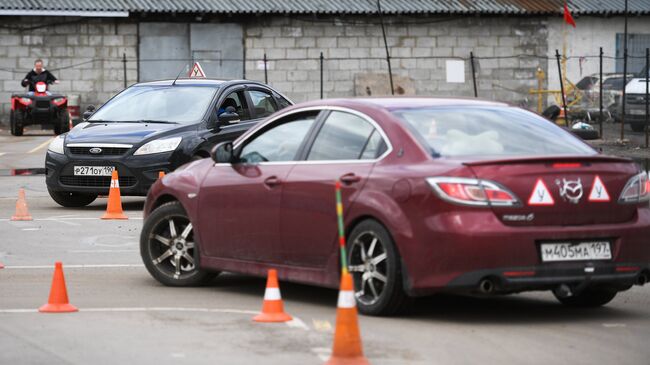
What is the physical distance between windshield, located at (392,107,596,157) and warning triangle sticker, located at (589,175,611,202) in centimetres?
40

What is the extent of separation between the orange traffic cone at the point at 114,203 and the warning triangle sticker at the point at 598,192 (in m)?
8.10

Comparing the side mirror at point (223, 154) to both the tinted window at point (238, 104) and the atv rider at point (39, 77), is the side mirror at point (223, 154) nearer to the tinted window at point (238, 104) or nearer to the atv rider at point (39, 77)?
the tinted window at point (238, 104)

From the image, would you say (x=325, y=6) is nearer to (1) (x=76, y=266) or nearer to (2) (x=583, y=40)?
(2) (x=583, y=40)

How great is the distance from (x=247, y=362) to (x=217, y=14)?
3405 centimetres

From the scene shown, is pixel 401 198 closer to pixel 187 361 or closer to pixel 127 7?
pixel 187 361

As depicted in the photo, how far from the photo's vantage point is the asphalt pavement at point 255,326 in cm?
776

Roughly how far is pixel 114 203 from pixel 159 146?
136 cm

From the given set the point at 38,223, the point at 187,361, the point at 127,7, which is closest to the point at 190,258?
the point at 187,361

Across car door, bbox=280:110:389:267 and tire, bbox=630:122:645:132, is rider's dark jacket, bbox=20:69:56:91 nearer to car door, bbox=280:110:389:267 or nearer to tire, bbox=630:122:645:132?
tire, bbox=630:122:645:132

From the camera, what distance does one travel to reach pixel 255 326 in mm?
8672

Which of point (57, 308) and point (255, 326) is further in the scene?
point (57, 308)

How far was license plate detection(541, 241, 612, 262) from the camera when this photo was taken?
8.62 meters

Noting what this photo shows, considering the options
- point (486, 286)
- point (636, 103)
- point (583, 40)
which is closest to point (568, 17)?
point (583, 40)

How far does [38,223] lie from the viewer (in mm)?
15555
